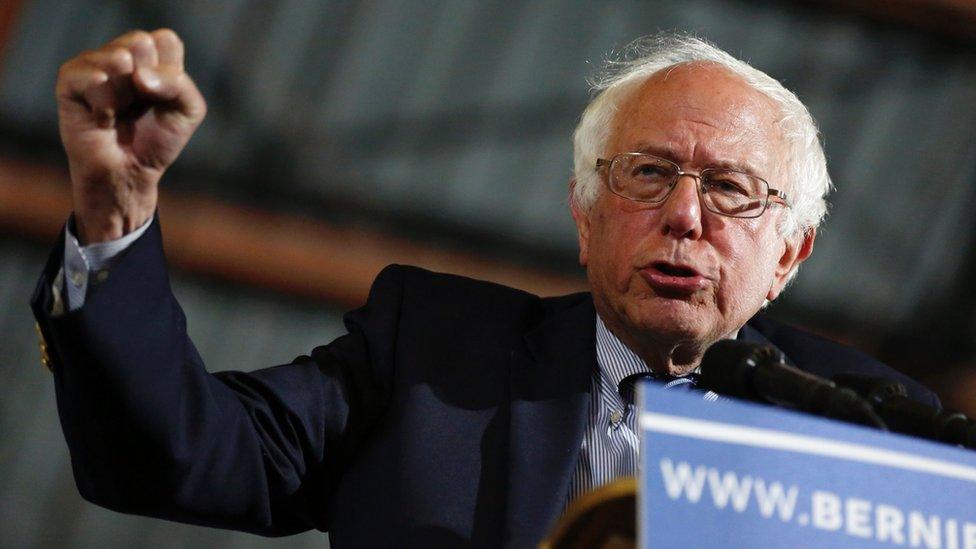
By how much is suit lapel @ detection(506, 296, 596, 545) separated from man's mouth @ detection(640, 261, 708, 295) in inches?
5.7

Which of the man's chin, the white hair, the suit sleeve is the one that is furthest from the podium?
the white hair

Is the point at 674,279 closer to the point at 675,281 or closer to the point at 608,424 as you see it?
the point at 675,281

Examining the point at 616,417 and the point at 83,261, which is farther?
the point at 616,417

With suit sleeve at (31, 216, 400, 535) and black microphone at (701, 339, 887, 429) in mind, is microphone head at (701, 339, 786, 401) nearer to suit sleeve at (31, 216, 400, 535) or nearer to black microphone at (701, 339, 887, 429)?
black microphone at (701, 339, 887, 429)

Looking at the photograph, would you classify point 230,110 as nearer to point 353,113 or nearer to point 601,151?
point 353,113

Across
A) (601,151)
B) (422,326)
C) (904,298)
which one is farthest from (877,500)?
(904,298)

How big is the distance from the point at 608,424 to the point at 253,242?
2509mm

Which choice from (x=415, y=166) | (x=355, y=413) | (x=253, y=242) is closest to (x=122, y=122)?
(x=355, y=413)

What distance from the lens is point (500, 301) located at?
1854 mm

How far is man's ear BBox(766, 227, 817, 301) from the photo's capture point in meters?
1.96

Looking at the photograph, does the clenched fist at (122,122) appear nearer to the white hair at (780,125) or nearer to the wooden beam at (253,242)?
the white hair at (780,125)

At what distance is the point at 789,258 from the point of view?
1988mm

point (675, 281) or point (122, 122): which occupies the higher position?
point (122, 122)

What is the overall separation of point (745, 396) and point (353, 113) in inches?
120
